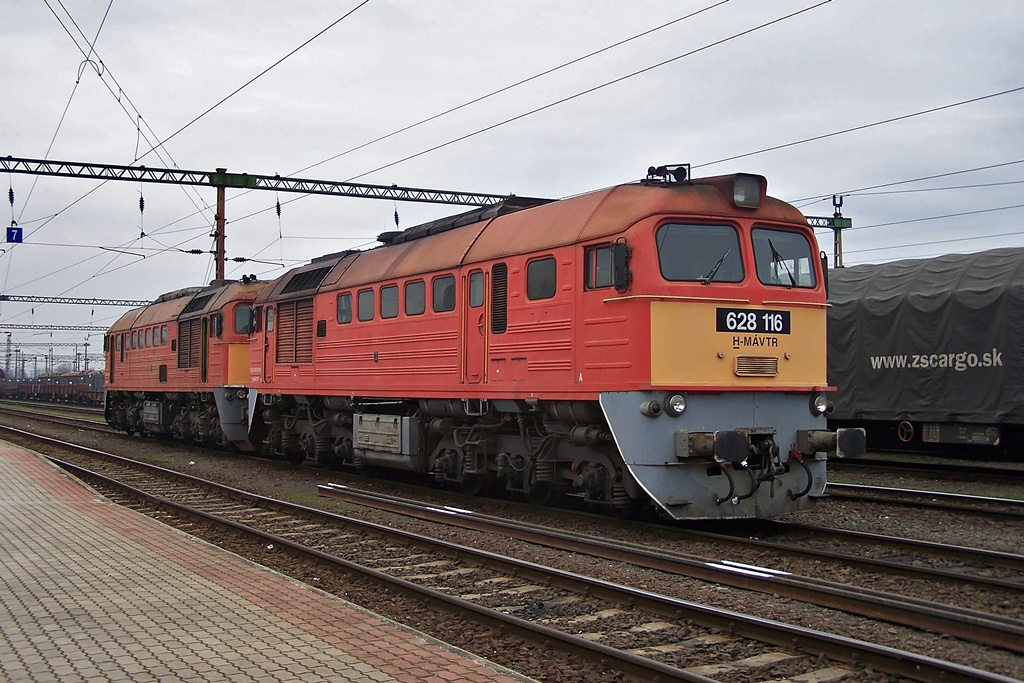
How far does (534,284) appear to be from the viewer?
12.4m

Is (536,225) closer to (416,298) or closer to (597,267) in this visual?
(597,267)

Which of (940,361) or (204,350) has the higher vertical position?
(204,350)

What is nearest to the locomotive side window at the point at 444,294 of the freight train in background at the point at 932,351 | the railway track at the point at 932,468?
the railway track at the point at 932,468

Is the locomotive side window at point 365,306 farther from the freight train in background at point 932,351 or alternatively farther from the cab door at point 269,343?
the freight train in background at point 932,351

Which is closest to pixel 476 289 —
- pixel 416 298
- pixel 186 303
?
pixel 416 298

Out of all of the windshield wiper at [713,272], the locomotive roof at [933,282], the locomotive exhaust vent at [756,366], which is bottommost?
the locomotive exhaust vent at [756,366]

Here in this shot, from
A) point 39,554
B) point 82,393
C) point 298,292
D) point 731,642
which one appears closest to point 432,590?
point 731,642

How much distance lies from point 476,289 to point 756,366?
4223mm

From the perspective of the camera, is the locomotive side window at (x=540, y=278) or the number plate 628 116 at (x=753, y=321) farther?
the locomotive side window at (x=540, y=278)

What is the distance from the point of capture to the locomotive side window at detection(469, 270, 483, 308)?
13414 mm

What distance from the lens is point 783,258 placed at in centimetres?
1168

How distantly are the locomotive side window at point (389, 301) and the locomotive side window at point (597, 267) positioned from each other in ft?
16.2

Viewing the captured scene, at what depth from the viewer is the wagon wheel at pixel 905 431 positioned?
1873 centimetres

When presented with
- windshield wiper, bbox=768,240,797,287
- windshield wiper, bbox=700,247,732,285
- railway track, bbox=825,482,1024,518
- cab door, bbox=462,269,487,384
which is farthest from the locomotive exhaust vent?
cab door, bbox=462,269,487,384
